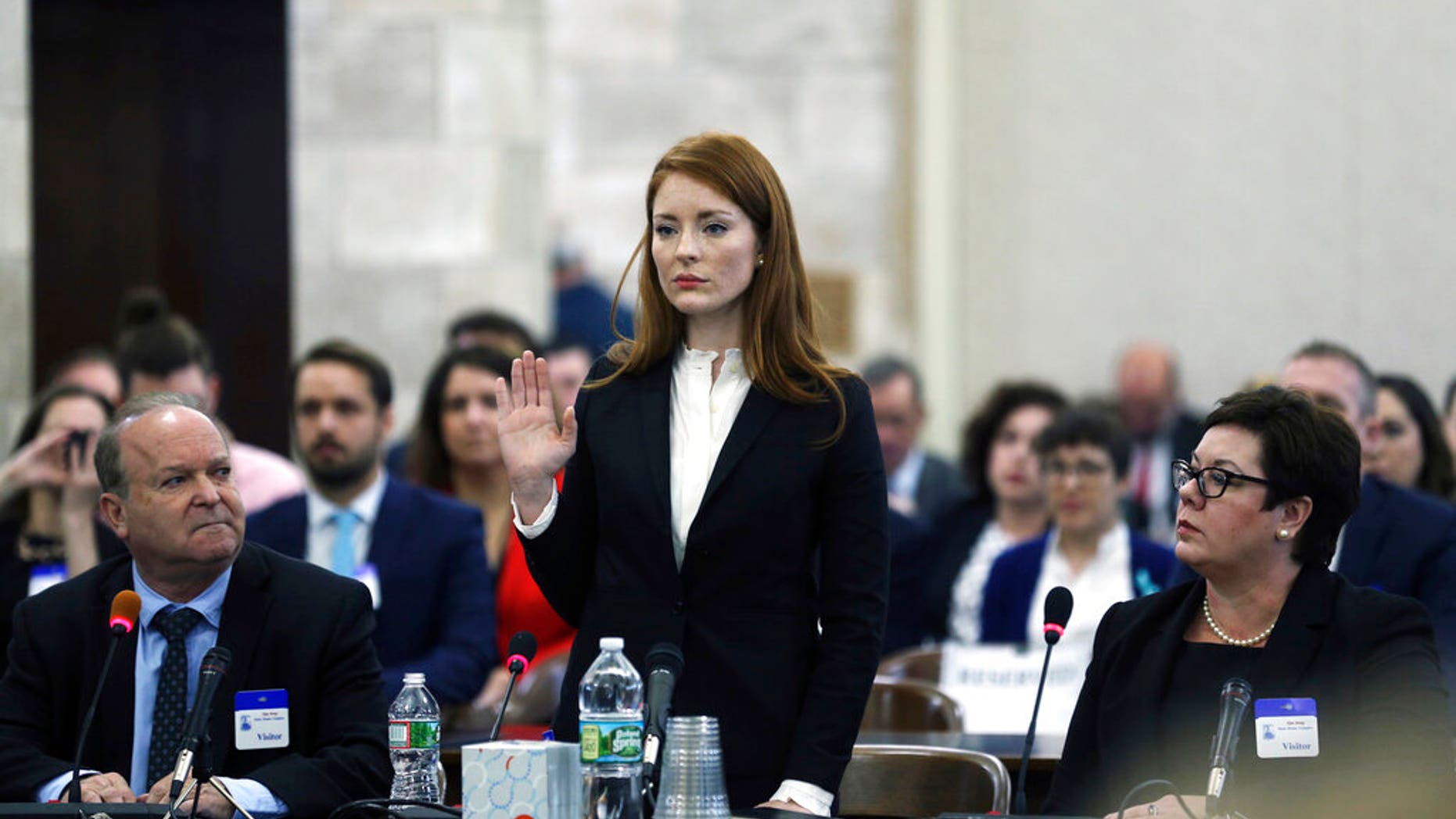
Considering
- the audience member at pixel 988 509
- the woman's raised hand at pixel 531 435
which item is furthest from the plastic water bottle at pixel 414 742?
the audience member at pixel 988 509

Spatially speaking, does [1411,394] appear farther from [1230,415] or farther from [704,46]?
[704,46]

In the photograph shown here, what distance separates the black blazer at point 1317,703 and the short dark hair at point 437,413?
10.2ft

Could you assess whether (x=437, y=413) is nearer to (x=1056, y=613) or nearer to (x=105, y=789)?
(x=105, y=789)

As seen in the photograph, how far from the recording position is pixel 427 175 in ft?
25.0

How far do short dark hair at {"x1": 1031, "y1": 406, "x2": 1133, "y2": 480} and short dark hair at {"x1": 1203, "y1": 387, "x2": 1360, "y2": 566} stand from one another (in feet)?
8.82

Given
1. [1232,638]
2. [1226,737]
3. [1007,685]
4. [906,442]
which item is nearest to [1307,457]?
[1232,638]

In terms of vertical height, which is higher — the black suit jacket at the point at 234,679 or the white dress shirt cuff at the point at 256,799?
the black suit jacket at the point at 234,679

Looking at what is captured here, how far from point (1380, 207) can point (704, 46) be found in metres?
3.61

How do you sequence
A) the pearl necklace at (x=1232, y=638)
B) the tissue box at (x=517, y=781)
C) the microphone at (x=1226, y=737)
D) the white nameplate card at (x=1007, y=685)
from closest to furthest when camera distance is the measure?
1. the tissue box at (x=517, y=781)
2. the microphone at (x=1226, y=737)
3. the pearl necklace at (x=1232, y=638)
4. the white nameplate card at (x=1007, y=685)

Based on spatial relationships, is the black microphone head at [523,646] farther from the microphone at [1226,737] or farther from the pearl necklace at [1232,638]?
the pearl necklace at [1232,638]

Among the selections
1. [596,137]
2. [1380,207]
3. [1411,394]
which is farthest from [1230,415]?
[596,137]

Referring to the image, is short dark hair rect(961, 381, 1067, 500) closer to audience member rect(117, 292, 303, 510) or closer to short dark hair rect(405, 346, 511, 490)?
short dark hair rect(405, 346, 511, 490)

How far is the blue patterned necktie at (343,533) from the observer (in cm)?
563

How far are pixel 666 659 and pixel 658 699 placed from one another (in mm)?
93
